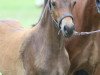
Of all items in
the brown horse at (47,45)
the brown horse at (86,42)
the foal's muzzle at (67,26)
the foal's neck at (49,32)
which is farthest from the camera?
the brown horse at (86,42)

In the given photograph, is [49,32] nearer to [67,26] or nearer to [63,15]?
[63,15]

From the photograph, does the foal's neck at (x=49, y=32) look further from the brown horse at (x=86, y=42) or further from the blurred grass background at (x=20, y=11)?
the blurred grass background at (x=20, y=11)

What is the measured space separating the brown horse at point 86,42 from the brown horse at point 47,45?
0.37 metres

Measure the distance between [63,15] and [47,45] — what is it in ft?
2.33

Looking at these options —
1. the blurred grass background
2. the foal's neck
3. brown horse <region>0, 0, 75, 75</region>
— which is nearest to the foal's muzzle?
brown horse <region>0, 0, 75, 75</region>

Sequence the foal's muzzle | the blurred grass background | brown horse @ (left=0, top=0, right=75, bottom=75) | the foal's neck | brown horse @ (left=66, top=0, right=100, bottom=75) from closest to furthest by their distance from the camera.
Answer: the foal's muzzle
brown horse @ (left=0, top=0, right=75, bottom=75)
the foal's neck
brown horse @ (left=66, top=0, right=100, bottom=75)
the blurred grass background

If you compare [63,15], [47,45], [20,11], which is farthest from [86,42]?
[20,11]

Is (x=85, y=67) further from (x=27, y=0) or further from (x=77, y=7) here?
(x=27, y=0)

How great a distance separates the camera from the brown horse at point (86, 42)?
7.82 metres

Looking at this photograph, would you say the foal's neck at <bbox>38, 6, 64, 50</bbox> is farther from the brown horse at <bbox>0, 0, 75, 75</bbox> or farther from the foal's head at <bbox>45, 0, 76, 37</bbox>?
the foal's head at <bbox>45, 0, 76, 37</bbox>

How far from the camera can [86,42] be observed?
7875 millimetres

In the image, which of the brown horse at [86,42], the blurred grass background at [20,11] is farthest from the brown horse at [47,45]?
the blurred grass background at [20,11]

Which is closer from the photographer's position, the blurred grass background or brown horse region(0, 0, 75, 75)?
brown horse region(0, 0, 75, 75)

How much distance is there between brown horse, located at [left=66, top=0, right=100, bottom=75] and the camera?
7.82 metres
